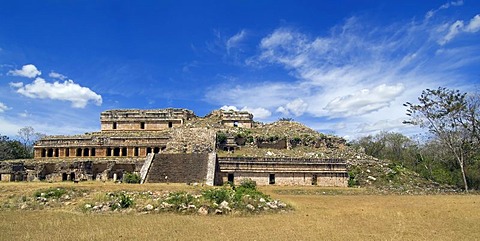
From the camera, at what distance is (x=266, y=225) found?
444 inches

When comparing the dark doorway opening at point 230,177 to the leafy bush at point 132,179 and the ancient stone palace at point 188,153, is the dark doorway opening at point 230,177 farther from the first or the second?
the leafy bush at point 132,179

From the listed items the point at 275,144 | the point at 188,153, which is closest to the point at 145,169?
the point at 188,153

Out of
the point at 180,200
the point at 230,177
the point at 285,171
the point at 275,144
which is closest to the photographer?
the point at 180,200

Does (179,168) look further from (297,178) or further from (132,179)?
(297,178)

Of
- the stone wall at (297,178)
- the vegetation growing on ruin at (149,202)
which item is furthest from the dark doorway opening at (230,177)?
the vegetation growing on ruin at (149,202)

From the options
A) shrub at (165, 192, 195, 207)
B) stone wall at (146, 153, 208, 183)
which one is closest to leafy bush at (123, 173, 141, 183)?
stone wall at (146, 153, 208, 183)

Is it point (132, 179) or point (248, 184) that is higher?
point (132, 179)

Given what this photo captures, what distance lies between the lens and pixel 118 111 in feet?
125

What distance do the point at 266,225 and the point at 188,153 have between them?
16904 mm

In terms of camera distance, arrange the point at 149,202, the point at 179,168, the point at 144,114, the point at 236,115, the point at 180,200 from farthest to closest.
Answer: the point at 236,115 < the point at 144,114 < the point at 179,168 < the point at 149,202 < the point at 180,200

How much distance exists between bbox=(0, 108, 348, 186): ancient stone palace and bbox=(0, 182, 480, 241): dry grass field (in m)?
10.2

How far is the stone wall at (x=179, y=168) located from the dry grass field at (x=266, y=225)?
9.58m

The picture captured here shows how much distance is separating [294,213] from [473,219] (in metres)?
5.74

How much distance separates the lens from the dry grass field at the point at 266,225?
31.4 ft
